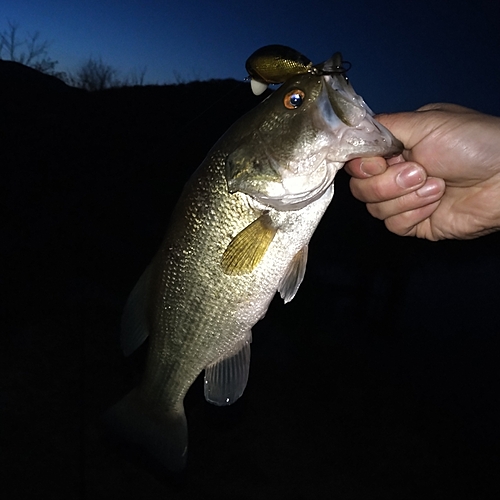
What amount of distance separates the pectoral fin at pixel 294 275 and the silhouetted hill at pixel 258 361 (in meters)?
1.64

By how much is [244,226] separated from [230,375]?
2.24ft

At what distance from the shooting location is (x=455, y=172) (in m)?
2.18

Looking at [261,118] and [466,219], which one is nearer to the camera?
[261,118]

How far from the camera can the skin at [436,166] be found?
202 cm

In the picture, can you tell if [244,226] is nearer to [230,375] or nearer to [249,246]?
[249,246]

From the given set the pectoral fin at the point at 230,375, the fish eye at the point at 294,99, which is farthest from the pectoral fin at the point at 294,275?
the fish eye at the point at 294,99

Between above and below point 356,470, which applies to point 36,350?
above

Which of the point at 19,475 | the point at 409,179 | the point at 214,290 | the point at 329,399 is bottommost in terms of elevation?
the point at 19,475

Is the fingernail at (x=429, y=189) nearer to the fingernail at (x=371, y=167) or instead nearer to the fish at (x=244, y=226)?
the fingernail at (x=371, y=167)

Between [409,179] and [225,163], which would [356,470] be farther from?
[225,163]

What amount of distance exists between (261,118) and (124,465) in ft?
9.60

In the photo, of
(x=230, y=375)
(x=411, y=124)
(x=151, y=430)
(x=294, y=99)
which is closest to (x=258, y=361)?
(x=151, y=430)

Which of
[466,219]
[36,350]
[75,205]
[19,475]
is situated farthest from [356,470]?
[75,205]

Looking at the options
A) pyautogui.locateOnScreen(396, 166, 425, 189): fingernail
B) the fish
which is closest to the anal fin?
the fish
